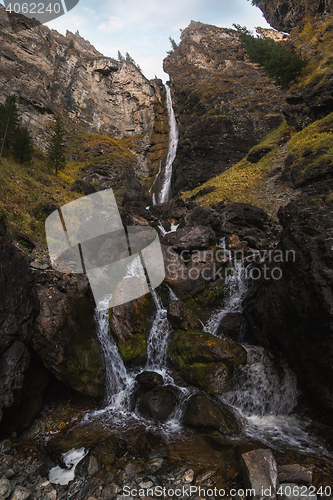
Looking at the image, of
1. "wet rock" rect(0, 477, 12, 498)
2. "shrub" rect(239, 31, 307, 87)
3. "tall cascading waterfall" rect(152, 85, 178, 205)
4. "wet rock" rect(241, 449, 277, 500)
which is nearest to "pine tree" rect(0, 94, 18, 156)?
"tall cascading waterfall" rect(152, 85, 178, 205)

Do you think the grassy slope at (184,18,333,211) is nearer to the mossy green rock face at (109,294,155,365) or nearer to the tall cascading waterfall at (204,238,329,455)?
the tall cascading waterfall at (204,238,329,455)

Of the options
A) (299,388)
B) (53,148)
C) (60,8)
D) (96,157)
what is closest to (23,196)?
(60,8)

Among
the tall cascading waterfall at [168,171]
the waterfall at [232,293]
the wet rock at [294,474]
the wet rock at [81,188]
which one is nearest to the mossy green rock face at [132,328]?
the waterfall at [232,293]

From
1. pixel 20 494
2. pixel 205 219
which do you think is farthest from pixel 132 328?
pixel 205 219

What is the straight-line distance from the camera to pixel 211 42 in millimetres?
52531

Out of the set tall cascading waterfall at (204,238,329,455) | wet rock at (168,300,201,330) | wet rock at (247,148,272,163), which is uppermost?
wet rock at (247,148,272,163)

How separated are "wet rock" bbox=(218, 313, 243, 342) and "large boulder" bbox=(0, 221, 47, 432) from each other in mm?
7557

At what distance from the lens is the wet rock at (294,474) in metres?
4.53

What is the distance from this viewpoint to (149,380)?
853 cm

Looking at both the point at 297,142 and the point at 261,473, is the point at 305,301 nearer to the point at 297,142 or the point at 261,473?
the point at 261,473

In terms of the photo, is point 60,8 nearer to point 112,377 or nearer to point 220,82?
point 112,377

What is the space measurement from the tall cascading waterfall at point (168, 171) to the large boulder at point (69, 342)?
25350 millimetres

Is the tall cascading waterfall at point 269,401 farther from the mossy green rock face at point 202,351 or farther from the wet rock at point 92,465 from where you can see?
the wet rock at point 92,465

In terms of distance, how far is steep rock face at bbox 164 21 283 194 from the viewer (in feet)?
101
